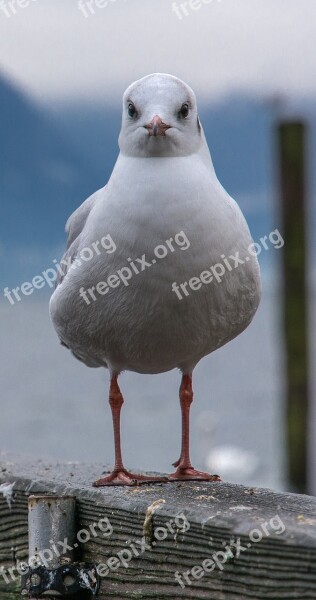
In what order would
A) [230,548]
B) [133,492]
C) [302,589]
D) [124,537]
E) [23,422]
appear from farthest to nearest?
[23,422] → [133,492] → [124,537] → [230,548] → [302,589]

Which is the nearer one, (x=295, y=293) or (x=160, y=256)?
(x=160, y=256)

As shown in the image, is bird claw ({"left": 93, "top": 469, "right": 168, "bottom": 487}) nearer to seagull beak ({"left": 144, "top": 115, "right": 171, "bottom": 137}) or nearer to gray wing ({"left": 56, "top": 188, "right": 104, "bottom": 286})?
gray wing ({"left": 56, "top": 188, "right": 104, "bottom": 286})

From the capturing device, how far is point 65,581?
252 cm

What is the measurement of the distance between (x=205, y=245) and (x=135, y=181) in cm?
30

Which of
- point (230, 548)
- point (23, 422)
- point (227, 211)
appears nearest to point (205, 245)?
point (227, 211)

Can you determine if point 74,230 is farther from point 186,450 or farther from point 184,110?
point 186,450

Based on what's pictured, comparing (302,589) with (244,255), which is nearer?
(302,589)

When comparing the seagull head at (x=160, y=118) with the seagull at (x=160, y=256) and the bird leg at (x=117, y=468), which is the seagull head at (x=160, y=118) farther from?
the bird leg at (x=117, y=468)

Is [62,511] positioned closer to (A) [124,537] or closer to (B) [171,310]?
(A) [124,537]

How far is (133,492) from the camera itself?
111 inches

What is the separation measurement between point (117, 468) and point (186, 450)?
11.4 inches
